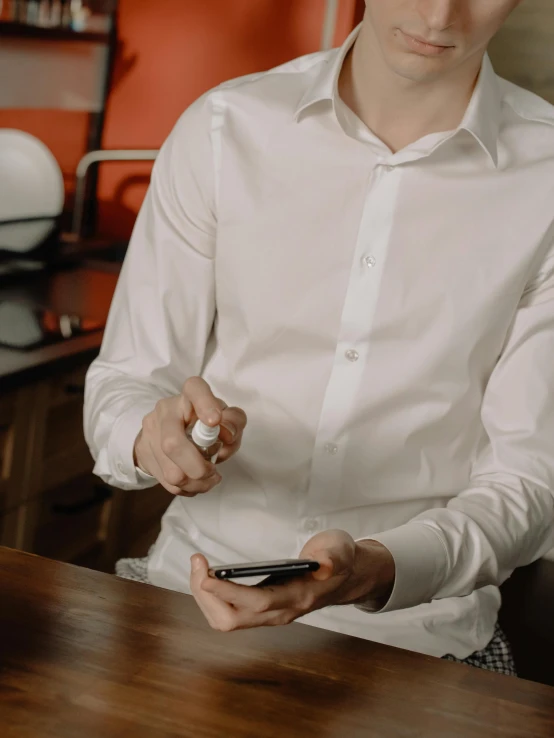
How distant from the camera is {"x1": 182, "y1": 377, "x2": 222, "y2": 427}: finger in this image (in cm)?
86

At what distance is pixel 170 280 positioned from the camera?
1279 mm

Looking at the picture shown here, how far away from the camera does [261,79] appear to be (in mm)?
1309

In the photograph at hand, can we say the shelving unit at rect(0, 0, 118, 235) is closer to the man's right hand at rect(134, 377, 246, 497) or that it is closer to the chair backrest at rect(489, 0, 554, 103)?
the chair backrest at rect(489, 0, 554, 103)

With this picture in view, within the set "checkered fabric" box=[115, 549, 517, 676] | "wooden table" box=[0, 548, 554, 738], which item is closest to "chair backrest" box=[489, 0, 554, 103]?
"checkered fabric" box=[115, 549, 517, 676]

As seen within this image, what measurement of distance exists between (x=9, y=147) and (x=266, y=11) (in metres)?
0.80

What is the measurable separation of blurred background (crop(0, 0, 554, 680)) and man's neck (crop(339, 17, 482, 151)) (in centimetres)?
77

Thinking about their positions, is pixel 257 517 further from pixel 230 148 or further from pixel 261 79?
pixel 261 79

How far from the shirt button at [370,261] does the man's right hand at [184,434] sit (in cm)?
Answer: 34

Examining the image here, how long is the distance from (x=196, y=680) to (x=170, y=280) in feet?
2.14

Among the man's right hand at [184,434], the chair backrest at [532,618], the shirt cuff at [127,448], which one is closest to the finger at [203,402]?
the man's right hand at [184,434]

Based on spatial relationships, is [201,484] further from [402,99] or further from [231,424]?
[402,99]

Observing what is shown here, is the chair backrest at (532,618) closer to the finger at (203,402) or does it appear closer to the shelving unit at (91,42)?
the finger at (203,402)

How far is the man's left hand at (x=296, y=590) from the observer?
2.48 ft

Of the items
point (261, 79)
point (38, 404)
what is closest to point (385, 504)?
point (261, 79)
